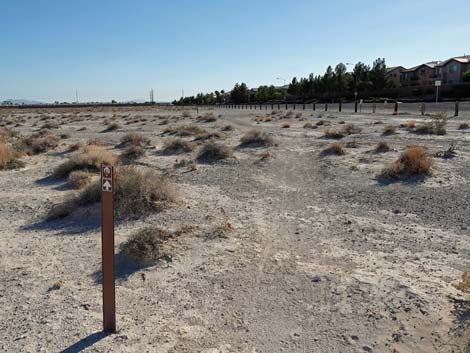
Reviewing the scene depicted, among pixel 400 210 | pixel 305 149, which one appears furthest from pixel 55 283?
pixel 305 149

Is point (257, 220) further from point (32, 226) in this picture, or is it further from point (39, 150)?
point (39, 150)

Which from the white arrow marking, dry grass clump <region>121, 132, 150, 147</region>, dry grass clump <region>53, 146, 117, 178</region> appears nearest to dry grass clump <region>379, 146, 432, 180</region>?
dry grass clump <region>53, 146, 117, 178</region>

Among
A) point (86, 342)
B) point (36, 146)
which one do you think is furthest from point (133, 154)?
point (86, 342)

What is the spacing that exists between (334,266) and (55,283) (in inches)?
Answer: 139

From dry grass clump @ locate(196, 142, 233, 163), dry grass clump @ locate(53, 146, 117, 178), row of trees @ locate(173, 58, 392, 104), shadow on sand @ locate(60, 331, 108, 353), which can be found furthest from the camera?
row of trees @ locate(173, 58, 392, 104)

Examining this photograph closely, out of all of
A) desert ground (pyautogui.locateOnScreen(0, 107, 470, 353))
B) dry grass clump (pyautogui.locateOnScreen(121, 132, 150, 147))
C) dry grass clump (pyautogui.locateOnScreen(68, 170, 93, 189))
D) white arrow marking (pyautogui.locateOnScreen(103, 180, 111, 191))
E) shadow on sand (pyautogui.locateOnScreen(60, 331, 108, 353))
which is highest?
white arrow marking (pyautogui.locateOnScreen(103, 180, 111, 191))

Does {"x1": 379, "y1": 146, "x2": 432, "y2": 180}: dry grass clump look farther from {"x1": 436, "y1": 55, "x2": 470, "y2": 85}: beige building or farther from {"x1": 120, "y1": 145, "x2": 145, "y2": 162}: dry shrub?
{"x1": 436, "y1": 55, "x2": 470, "y2": 85}: beige building

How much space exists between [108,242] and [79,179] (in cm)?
850

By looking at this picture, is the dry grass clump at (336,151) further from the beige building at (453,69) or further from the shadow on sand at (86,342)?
the beige building at (453,69)

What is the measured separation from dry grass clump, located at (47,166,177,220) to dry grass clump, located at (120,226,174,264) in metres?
1.96

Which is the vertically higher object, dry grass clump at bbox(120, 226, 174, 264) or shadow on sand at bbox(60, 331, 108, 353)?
dry grass clump at bbox(120, 226, 174, 264)

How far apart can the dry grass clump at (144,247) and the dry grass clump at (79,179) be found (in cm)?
553

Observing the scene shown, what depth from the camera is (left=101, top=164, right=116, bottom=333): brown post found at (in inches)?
143

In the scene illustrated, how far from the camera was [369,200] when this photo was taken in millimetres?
9367
